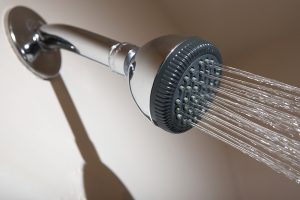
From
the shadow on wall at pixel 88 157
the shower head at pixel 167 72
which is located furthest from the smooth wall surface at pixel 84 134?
the shower head at pixel 167 72

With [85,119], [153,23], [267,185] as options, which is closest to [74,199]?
[85,119]

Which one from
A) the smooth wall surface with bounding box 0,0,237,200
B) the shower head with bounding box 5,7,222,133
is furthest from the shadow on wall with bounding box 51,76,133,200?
the shower head with bounding box 5,7,222,133

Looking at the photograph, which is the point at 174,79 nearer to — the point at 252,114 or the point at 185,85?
the point at 185,85

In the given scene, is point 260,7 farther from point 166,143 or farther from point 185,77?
point 185,77

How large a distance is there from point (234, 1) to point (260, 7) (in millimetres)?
76

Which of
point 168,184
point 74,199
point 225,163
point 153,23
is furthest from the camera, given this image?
point 225,163

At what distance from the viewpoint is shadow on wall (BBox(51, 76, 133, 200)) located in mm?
507

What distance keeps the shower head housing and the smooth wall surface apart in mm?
183

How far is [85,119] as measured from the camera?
535mm

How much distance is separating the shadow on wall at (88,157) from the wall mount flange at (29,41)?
25 mm

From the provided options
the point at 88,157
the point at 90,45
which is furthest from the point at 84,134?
the point at 90,45

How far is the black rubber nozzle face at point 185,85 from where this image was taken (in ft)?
1.06

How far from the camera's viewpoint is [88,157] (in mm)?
514

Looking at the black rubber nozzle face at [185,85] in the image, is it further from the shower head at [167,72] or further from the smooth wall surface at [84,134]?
the smooth wall surface at [84,134]
